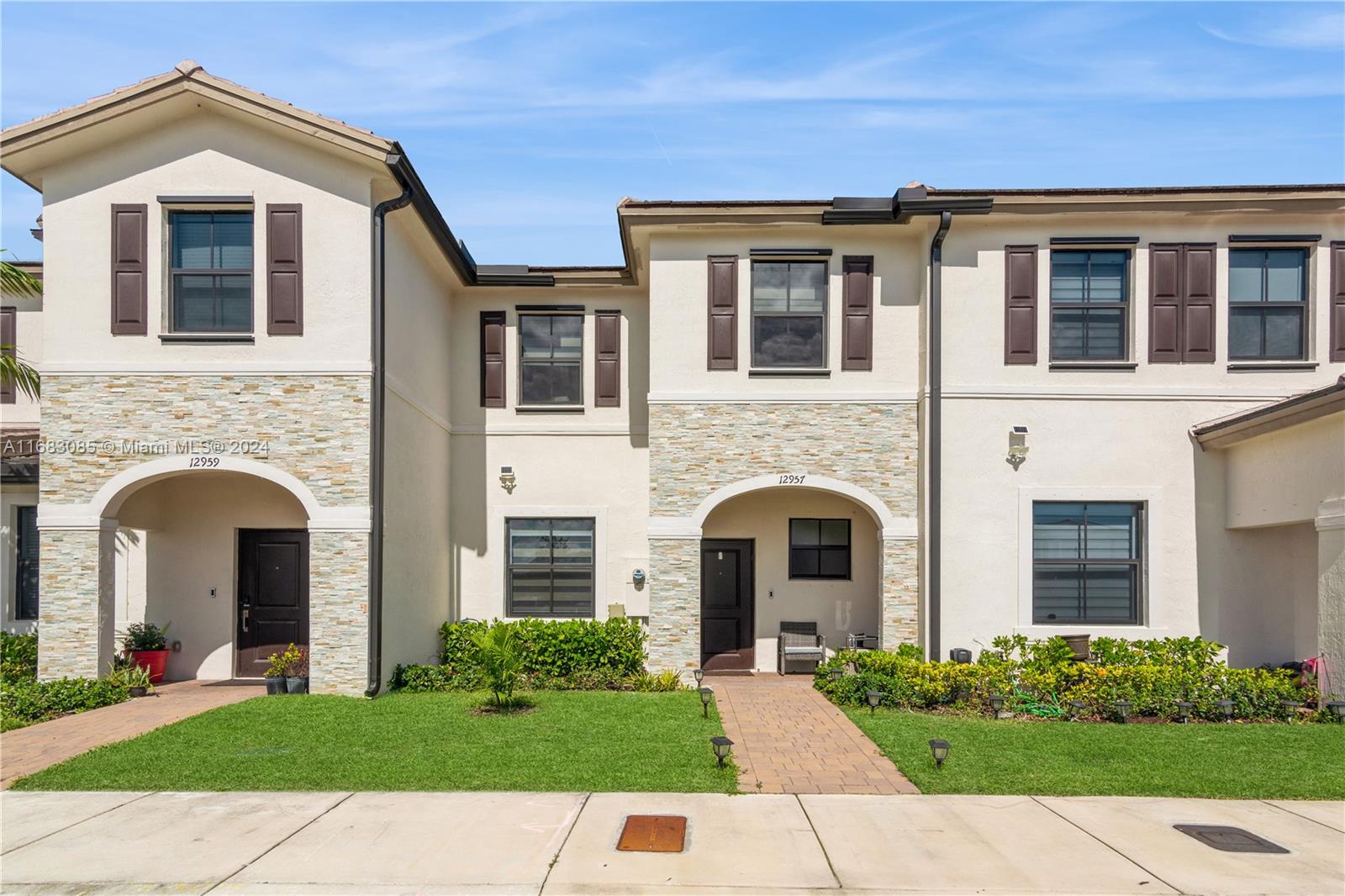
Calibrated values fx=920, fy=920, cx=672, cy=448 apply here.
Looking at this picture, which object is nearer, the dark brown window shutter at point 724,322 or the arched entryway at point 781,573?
the dark brown window shutter at point 724,322

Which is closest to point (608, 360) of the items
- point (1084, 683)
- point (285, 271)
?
point (285, 271)

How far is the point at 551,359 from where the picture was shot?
53.1ft

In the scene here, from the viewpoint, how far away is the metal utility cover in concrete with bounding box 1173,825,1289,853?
6.70m

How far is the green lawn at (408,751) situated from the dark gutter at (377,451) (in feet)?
2.43

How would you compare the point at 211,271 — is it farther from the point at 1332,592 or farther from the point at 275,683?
the point at 1332,592

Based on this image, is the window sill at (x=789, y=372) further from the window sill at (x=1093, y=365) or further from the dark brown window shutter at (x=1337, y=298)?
the dark brown window shutter at (x=1337, y=298)

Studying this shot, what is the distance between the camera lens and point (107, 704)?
12.0 metres

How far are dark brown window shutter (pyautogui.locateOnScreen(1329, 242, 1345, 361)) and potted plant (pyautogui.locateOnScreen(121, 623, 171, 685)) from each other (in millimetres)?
17863

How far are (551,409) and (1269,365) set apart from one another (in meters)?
11.2

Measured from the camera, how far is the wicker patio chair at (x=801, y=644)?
14797 mm

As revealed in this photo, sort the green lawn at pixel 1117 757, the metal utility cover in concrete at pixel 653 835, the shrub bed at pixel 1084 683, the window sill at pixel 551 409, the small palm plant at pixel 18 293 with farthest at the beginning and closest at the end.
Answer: the window sill at pixel 551 409
the small palm plant at pixel 18 293
the shrub bed at pixel 1084 683
the green lawn at pixel 1117 757
the metal utility cover in concrete at pixel 653 835

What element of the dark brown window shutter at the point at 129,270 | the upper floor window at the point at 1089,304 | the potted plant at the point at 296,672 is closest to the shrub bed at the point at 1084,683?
the upper floor window at the point at 1089,304

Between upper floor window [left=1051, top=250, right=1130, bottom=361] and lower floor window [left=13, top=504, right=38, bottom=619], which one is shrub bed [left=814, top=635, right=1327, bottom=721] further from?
lower floor window [left=13, top=504, right=38, bottom=619]

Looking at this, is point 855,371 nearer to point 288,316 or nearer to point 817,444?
point 817,444
